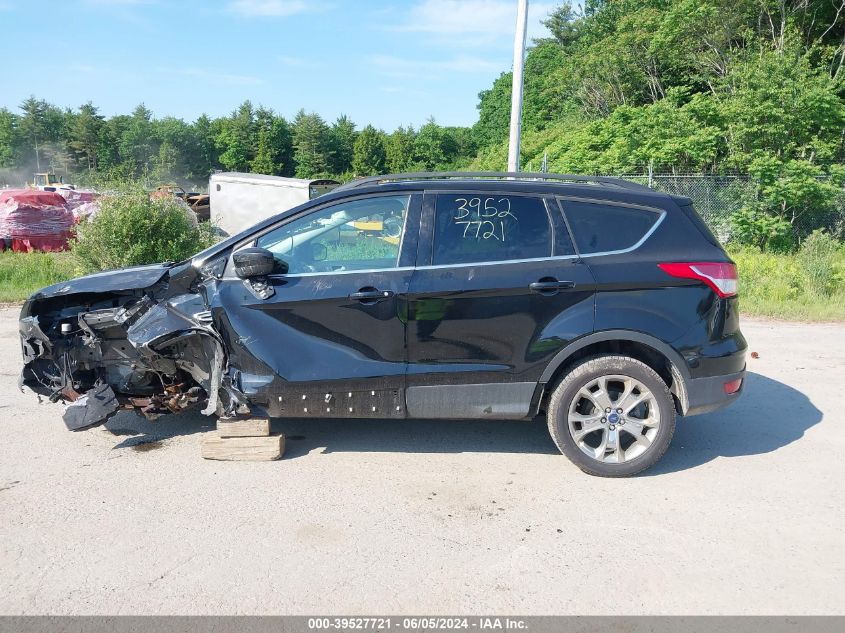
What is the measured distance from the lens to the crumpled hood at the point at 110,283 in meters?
4.78

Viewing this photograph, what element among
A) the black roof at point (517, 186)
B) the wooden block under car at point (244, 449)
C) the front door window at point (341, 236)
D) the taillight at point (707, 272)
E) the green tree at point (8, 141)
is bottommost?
the wooden block under car at point (244, 449)

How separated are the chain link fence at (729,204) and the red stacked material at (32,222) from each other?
14534 mm

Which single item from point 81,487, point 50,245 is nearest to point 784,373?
point 81,487

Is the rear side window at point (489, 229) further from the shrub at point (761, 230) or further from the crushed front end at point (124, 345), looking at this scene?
the shrub at point (761, 230)

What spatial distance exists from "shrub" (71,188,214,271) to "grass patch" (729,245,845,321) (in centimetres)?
898

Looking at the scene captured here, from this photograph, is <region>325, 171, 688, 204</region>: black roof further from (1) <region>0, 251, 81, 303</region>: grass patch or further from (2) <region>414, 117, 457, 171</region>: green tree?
(2) <region>414, 117, 457, 171</region>: green tree

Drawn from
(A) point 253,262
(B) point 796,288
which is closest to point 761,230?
(B) point 796,288

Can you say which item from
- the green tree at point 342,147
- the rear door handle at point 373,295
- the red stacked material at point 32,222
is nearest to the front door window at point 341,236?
the rear door handle at point 373,295

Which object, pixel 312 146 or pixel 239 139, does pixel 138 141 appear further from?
pixel 312 146

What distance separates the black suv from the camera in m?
4.35

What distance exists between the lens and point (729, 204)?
15.8m

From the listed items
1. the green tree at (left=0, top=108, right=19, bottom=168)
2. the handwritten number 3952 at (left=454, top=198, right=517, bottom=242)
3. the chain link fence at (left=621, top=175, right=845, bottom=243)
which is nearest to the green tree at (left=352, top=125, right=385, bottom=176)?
the green tree at (left=0, top=108, right=19, bottom=168)

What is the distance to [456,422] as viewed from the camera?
5.44 m

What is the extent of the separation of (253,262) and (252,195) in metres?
14.4
